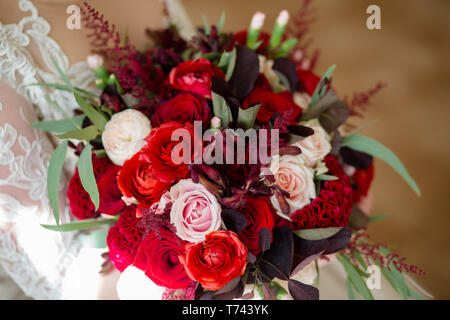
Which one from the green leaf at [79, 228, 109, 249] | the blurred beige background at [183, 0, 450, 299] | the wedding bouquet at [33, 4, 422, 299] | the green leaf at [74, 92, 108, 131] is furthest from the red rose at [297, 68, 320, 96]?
the blurred beige background at [183, 0, 450, 299]

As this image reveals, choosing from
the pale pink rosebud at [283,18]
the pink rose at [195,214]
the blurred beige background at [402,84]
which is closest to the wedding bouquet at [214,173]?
the pink rose at [195,214]

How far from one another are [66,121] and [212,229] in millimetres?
422

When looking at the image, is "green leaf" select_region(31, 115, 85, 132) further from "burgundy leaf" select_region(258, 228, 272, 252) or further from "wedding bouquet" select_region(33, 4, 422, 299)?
"burgundy leaf" select_region(258, 228, 272, 252)

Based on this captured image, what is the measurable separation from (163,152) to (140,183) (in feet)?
0.24

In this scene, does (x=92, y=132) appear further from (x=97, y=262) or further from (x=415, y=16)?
(x=415, y=16)

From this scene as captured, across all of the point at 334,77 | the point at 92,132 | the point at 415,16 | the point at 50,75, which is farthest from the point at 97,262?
the point at 415,16

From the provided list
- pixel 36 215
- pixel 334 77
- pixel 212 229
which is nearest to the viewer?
pixel 212 229

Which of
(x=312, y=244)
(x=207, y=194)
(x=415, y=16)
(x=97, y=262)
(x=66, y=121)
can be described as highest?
(x=415, y=16)

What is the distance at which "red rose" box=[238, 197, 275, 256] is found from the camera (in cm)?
50

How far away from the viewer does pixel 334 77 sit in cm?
190

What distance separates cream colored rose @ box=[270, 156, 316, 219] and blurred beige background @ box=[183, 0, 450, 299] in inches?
51.2

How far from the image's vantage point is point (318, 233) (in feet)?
1.74

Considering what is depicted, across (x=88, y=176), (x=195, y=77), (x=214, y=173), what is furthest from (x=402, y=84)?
(x=88, y=176)

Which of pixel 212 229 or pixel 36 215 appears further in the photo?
pixel 36 215
